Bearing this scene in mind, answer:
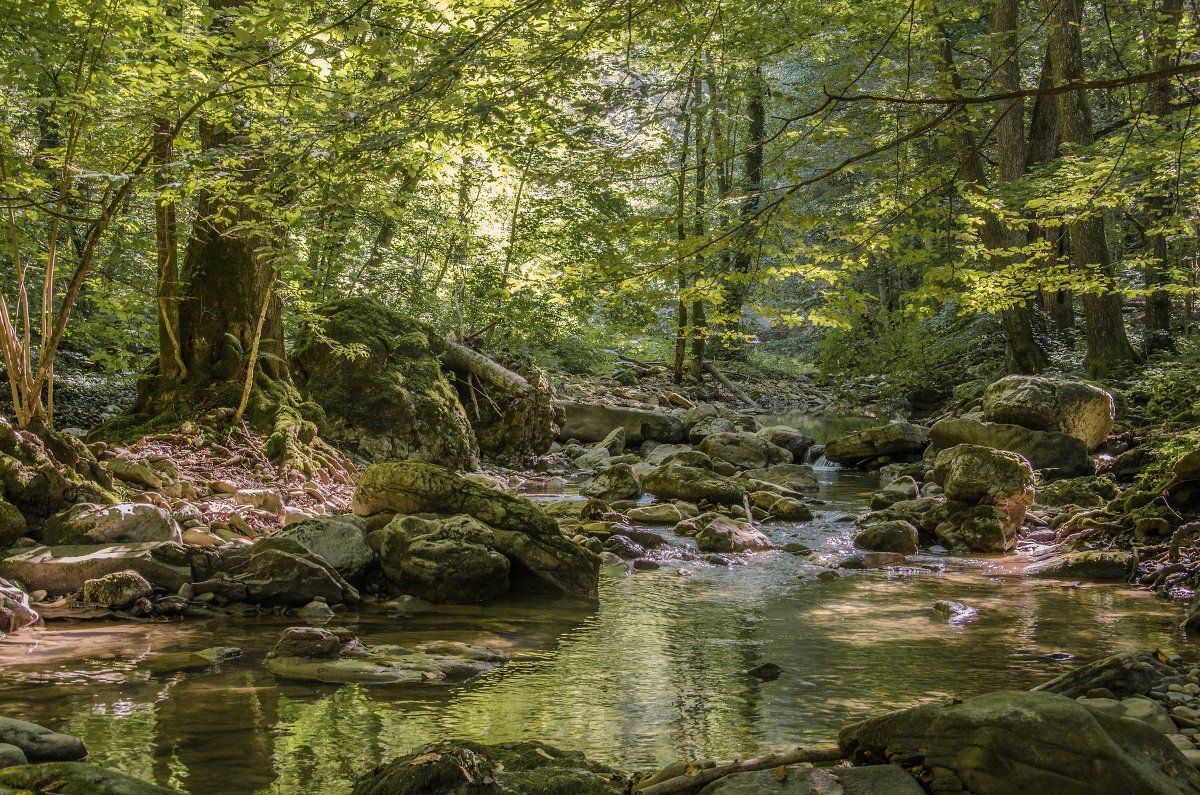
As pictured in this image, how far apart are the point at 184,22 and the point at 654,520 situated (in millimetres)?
6792

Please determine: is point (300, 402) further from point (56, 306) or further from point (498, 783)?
point (498, 783)

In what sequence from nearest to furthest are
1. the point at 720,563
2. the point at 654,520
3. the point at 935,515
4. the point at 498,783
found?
the point at 498,783 → the point at 720,563 → the point at 935,515 → the point at 654,520

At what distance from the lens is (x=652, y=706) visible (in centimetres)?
431

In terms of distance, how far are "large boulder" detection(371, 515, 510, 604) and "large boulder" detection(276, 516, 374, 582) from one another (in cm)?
16

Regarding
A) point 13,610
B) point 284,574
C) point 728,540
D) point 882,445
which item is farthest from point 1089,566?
point 13,610

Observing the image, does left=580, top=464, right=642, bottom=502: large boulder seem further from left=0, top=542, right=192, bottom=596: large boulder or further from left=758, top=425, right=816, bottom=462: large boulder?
left=0, top=542, right=192, bottom=596: large boulder

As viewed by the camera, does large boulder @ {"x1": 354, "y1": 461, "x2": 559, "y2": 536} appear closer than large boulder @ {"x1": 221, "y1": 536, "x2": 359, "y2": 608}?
No

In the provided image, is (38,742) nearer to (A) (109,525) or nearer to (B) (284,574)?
(B) (284,574)

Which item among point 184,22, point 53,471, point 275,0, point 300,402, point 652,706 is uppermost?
point 184,22

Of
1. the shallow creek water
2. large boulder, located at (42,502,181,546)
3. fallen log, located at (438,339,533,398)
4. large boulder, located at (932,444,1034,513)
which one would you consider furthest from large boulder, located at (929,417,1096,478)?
large boulder, located at (42,502,181,546)

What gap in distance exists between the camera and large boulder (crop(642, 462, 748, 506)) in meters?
10.9

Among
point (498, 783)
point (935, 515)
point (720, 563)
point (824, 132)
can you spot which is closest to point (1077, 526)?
point (935, 515)

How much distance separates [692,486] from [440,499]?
4.43 m

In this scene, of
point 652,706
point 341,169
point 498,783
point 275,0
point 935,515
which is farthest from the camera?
point 935,515
